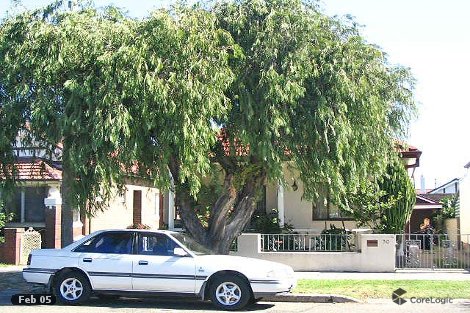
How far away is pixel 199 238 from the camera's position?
15.0 metres

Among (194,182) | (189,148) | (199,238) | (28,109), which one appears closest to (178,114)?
(189,148)

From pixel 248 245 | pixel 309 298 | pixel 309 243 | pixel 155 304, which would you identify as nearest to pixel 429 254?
pixel 309 243

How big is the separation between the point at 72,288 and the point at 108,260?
864mm

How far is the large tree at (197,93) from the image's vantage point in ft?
39.4

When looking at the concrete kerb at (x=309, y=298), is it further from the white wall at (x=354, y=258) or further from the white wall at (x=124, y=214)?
the white wall at (x=124, y=214)

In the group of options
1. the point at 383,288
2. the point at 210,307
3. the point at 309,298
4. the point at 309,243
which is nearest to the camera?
the point at 210,307

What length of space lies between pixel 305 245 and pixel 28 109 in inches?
336

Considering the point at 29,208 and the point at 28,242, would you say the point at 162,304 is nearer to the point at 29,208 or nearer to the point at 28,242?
the point at 28,242

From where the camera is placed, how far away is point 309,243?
17.7 meters

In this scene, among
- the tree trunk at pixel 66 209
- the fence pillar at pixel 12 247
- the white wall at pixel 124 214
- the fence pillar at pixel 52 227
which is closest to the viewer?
the tree trunk at pixel 66 209

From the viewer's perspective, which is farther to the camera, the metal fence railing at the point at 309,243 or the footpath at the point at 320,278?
the metal fence railing at the point at 309,243

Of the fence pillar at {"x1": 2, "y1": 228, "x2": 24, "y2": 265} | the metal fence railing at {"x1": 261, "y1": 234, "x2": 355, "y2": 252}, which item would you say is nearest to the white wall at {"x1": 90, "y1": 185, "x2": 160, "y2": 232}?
the fence pillar at {"x1": 2, "y1": 228, "x2": 24, "y2": 265}

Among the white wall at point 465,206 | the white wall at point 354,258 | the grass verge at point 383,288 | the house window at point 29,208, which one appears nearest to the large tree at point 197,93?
the grass verge at point 383,288

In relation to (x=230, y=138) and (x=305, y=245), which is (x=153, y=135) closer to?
(x=230, y=138)
